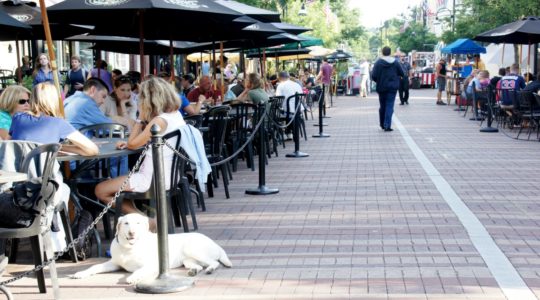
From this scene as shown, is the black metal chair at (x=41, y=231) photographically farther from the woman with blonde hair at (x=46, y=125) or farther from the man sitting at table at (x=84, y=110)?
the man sitting at table at (x=84, y=110)

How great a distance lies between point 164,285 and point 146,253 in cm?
40

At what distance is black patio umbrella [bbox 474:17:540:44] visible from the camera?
770 inches

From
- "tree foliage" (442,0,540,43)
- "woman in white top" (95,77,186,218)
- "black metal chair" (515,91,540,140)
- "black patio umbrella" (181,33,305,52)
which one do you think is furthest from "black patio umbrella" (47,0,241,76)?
"tree foliage" (442,0,540,43)

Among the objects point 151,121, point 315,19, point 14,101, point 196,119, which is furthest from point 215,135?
point 315,19

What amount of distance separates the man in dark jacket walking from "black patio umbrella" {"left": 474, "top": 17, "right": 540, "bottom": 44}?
268cm

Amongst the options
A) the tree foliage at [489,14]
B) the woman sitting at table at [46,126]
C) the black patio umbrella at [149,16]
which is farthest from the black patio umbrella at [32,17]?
the tree foliage at [489,14]

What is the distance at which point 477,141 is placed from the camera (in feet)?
56.3

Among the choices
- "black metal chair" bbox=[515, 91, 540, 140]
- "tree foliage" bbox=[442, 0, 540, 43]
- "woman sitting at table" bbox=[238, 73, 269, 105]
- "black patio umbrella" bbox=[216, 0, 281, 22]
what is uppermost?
"tree foliage" bbox=[442, 0, 540, 43]

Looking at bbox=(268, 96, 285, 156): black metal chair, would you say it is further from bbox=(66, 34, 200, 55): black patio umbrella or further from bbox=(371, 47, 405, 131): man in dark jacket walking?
bbox=(371, 47, 405, 131): man in dark jacket walking

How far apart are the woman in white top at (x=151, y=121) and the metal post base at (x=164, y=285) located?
138cm

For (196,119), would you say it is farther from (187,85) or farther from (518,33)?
(518,33)

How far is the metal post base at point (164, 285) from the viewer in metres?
5.91

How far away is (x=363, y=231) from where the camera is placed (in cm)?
797

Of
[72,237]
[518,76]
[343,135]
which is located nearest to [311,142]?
[343,135]
